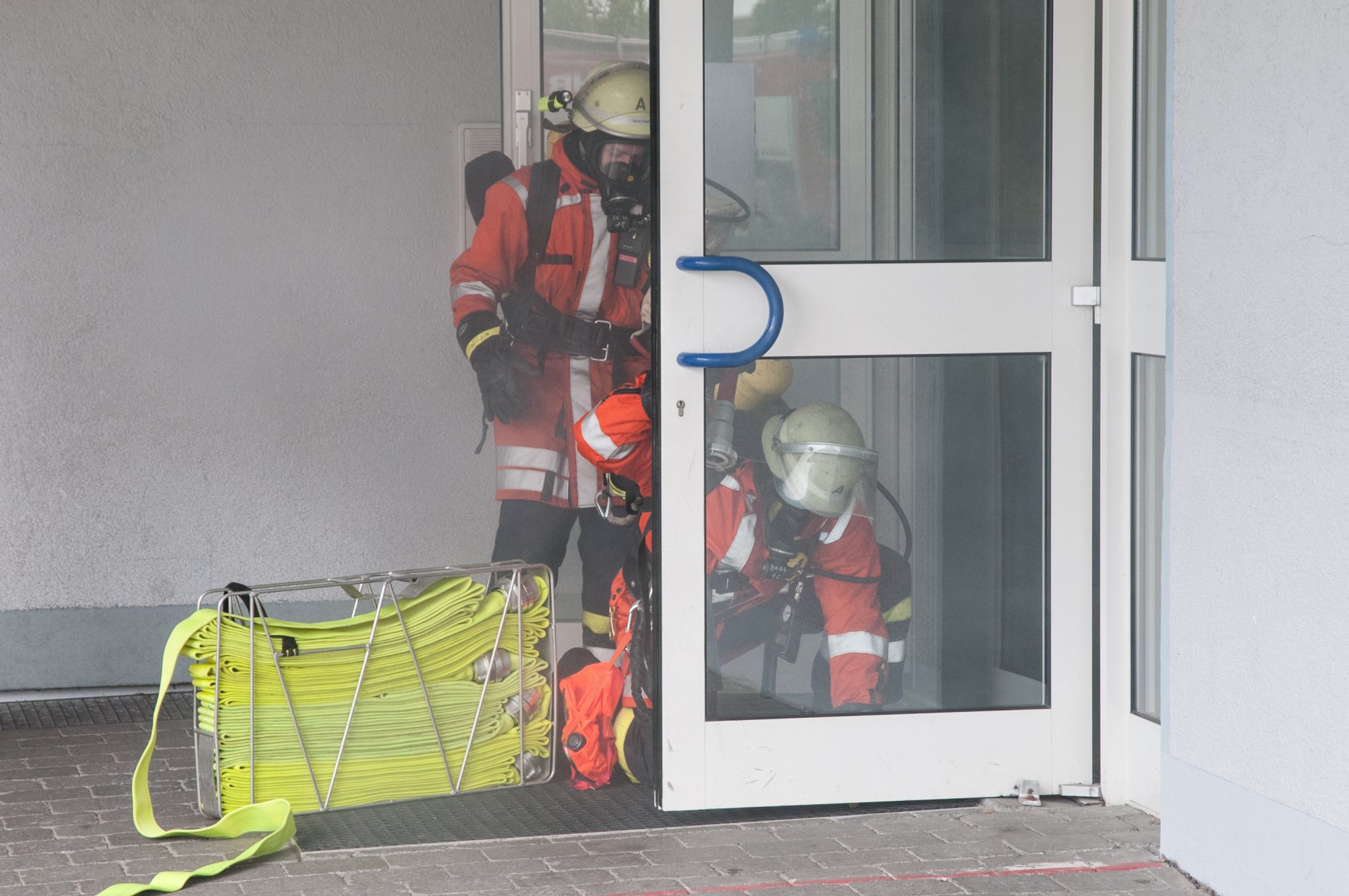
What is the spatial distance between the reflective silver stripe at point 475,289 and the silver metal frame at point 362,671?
852 millimetres

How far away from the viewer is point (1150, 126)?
130 inches

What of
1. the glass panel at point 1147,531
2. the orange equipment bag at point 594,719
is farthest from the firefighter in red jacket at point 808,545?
the glass panel at point 1147,531

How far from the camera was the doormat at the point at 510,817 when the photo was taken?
3307mm

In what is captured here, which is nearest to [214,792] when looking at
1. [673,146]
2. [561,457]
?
[561,457]

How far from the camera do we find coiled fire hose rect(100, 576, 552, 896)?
3.38 m

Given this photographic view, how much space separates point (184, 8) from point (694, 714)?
9.50 feet

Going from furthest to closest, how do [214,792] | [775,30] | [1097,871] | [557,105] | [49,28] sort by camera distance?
[49,28] → [557,105] → [214,792] → [775,30] → [1097,871]

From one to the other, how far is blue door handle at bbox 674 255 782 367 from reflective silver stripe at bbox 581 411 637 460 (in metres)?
0.41

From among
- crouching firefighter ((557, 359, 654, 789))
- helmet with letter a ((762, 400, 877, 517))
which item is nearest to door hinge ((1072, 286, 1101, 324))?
helmet with letter a ((762, 400, 877, 517))

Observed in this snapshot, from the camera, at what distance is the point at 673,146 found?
3193 mm

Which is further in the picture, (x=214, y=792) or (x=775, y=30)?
(x=214, y=792)

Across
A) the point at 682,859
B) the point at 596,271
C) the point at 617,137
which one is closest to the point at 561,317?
the point at 596,271

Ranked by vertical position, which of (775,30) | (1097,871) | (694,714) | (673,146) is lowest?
(1097,871)

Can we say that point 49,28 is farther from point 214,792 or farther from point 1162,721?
point 1162,721
